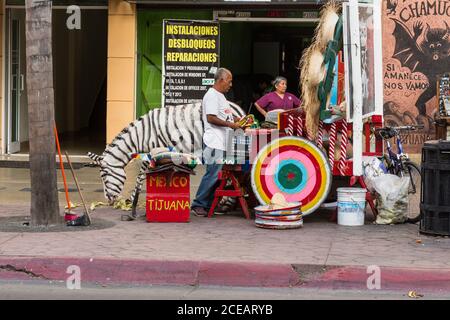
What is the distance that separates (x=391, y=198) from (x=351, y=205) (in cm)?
48

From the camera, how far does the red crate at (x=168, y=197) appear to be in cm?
1055

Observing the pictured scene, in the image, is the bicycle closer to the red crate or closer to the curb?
the red crate

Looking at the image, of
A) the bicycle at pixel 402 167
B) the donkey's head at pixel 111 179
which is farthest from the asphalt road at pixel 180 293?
the donkey's head at pixel 111 179

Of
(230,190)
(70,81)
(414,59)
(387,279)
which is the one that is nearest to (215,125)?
(230,190)

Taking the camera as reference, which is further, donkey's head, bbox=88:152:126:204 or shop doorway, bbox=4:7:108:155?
shop doorway, bbox=4:7:108:155

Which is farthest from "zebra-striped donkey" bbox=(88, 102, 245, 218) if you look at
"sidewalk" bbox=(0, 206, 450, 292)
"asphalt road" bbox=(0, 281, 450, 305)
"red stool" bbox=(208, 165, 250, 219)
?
"asphalt road" bbox=(0, 281, 450, 305)

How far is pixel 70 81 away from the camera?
23.6 m

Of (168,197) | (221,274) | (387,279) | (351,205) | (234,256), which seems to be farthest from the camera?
(168,197)

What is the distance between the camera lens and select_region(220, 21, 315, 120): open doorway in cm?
1803

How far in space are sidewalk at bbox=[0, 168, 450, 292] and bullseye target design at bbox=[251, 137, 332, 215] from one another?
1.69 ft

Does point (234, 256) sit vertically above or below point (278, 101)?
below

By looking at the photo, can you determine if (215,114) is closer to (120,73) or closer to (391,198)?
(391,198)

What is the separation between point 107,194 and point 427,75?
7.37m

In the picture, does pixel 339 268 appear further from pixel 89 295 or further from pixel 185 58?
pixel 185 58
